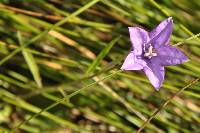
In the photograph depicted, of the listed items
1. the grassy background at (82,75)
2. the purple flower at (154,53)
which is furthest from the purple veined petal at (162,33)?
the grassy background at (82,75)

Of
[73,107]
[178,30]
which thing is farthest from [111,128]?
[178,30]

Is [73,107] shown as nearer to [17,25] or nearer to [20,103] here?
[20,103]

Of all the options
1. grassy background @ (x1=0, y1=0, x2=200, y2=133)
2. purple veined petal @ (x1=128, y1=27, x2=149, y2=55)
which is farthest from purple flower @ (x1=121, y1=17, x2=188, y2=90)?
grassy background @ (x1=0, y1=0, x2=200, y2=133)

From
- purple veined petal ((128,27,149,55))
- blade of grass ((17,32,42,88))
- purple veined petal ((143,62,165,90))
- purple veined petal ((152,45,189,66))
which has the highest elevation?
blade of grass ((17,32,42,88))

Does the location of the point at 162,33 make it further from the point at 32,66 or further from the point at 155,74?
the point at 32,66

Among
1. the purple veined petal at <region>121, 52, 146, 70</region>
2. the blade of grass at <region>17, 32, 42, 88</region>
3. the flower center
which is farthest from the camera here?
the blade of grass at <region>17, 32, 42, 88</region>

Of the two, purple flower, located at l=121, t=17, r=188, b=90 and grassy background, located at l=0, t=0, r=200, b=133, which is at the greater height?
grassy background, located at l=0, t=0, r=200, b=133

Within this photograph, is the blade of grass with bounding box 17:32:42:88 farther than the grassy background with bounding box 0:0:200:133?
No

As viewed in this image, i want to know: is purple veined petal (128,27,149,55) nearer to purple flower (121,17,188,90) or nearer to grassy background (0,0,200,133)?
purple flower (121,17,188,90)
